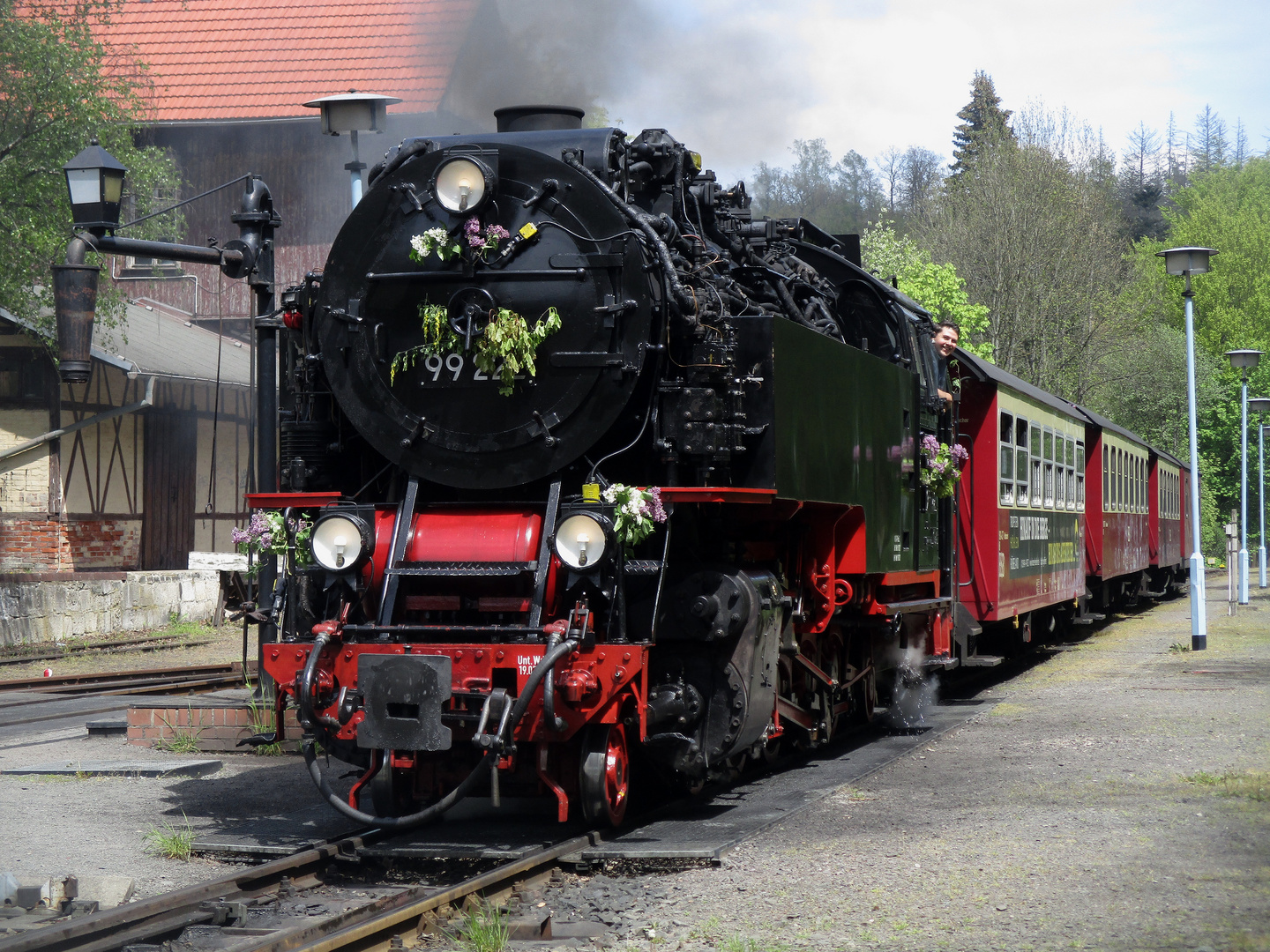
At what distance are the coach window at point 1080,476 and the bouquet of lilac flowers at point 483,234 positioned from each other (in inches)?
482

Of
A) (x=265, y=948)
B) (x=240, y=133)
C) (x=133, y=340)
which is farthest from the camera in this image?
(x=240, y=133)

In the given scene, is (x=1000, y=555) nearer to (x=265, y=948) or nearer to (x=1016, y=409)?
(x=1016, y=409)

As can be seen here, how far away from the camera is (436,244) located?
6.86 meters

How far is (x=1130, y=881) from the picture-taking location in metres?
5.53

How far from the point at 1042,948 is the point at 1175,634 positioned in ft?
52.3

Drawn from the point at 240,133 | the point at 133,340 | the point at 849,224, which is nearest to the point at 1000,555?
the point at 133,340

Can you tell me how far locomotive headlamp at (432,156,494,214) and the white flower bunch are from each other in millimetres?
128

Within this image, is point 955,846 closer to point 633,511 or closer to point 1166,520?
point 633,511

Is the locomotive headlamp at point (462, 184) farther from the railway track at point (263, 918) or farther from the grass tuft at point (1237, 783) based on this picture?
the grass tuft at point (1237, 783)

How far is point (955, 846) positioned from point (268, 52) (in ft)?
91.4

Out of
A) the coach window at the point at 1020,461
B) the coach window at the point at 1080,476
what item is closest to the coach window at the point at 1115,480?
the coach window at the point at 1080,476

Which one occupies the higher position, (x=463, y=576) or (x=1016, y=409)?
(x=1016, y=409)

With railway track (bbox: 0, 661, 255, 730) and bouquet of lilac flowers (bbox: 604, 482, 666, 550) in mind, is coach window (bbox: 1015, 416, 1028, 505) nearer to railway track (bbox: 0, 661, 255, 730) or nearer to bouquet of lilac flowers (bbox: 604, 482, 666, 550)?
railway track (bbox: 0, 661, 255, 730)

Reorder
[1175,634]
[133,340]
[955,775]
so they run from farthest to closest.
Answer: [133,340]
[1175,634]
[955,775]
